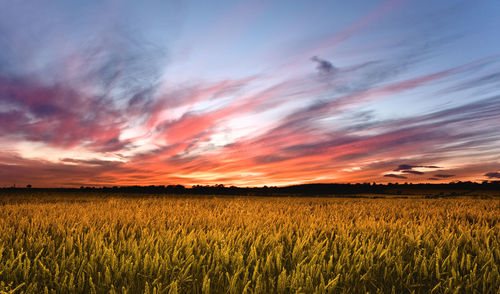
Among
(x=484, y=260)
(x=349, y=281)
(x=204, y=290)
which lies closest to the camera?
(x=204, y=290)


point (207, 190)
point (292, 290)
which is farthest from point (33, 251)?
point (207, 190)

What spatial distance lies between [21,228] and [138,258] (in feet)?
10.0

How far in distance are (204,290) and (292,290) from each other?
460 mm

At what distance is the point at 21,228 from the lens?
4.07 metres

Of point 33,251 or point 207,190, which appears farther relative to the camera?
point 207,190

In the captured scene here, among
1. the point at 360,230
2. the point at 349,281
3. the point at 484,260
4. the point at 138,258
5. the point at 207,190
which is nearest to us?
the point at 349,281

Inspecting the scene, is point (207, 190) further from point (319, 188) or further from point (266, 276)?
point (266, 276)

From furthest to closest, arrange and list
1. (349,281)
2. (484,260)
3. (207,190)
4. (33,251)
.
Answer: (207,190) → (33,251) → (484,260) → (349,281)

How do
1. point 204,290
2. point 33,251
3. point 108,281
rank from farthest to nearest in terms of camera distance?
point 33,251, point 108,281, point 204,290

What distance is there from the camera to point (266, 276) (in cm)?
201

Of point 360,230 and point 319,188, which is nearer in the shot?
point 360,230

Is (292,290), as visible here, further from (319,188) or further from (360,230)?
(319,188)

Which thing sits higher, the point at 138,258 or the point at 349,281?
the point at 138,258

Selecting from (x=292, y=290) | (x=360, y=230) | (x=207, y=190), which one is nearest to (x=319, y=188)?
(x=207, y=190)
